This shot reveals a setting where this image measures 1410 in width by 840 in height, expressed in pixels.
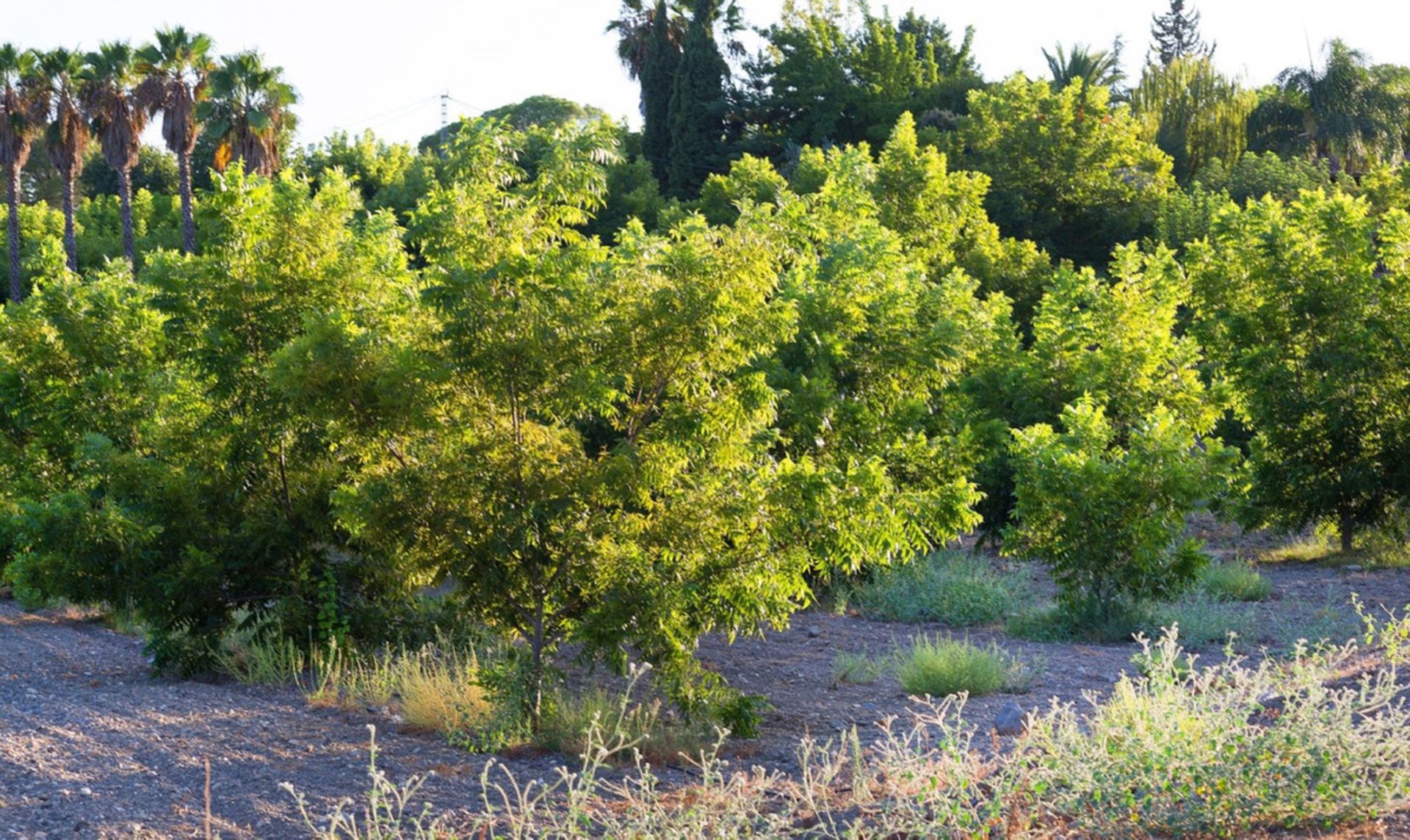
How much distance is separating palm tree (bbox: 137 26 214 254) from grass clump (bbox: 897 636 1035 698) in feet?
72.4

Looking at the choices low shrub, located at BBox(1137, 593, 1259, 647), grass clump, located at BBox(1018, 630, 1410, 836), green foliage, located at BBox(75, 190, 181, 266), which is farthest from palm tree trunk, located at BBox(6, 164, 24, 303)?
grass clump, located at BBox(1018, 630, 1410, 836)

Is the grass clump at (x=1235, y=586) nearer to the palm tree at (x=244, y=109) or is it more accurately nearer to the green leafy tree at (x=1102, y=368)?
the green leafy tree at (x=1102, y=368)

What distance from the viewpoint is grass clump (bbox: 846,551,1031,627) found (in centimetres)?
1251

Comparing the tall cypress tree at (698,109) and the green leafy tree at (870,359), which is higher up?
the tall cypress tree at (698,109)

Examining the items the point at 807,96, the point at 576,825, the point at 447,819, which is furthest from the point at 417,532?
the point at 807,96

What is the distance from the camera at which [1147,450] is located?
37.4 ft

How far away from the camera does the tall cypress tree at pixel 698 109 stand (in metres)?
35.3

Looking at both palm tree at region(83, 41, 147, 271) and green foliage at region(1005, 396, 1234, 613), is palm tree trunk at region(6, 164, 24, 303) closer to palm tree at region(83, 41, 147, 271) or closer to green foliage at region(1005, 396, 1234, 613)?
palm tree at region(83, 41, 147, 271)

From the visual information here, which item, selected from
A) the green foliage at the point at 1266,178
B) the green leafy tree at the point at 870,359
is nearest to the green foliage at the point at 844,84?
the green foliage at the point at 1266,178

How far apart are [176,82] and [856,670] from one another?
74.3 ft

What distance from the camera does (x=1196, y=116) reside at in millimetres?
35438

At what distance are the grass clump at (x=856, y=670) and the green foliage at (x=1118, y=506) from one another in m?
2.38

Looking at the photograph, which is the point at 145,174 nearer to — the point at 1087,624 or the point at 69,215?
→ the point at 69,215

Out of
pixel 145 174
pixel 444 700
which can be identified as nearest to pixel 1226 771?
pixel 444 700
